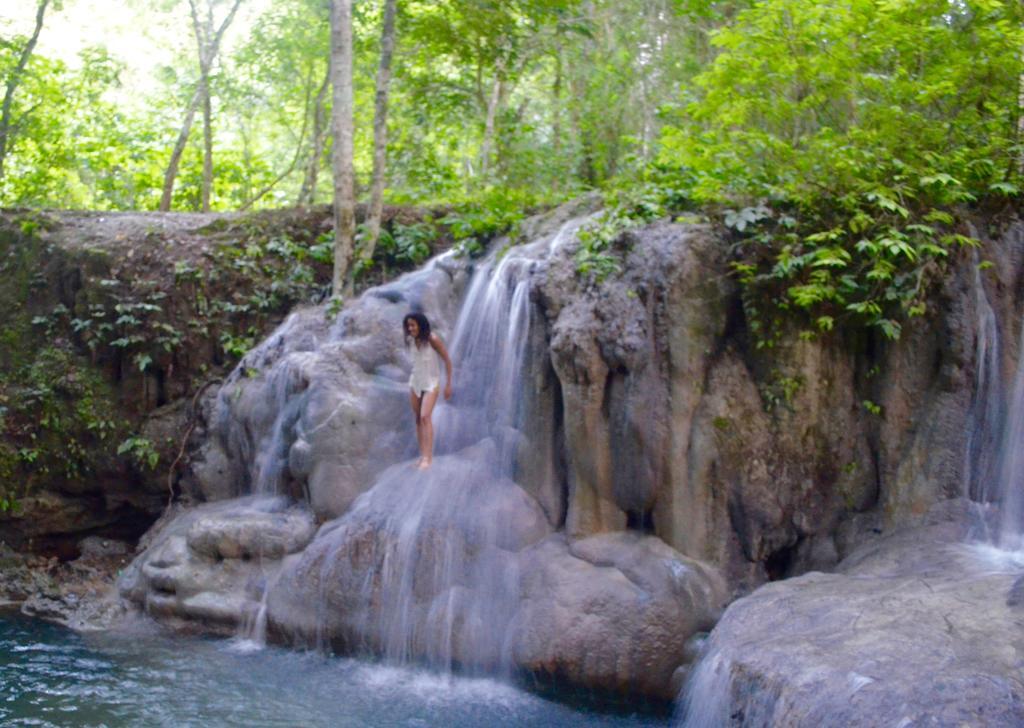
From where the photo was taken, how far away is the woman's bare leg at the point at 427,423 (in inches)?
342

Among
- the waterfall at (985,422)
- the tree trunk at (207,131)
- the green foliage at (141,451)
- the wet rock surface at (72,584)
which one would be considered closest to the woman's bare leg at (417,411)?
the wet rock surface at (72,584)

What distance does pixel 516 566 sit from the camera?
306 inches

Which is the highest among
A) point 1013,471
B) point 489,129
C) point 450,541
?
point 489,129

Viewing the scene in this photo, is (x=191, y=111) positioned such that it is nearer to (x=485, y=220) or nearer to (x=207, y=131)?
(x=207, y=131)

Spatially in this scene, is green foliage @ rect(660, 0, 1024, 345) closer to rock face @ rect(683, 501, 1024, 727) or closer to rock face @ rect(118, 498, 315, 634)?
rock face @ rect(683, 501, 1024, 727)

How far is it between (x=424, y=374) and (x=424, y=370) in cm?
4

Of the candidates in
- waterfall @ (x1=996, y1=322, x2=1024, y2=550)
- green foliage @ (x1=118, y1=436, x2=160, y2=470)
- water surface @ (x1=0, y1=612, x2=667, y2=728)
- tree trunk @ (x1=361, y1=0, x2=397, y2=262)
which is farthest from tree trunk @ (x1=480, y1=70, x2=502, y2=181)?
waterfall @ (x1=996, y1=322, x2=1024, y2=550)

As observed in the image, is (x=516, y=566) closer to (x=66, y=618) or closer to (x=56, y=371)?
(x=66, y=618)

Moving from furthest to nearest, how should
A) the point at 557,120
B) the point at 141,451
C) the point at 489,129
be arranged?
the point at 557,120 < the point at 489,129 < the point at 141,451

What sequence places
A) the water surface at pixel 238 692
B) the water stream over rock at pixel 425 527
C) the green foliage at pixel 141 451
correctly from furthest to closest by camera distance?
the green foliage at pixel 141 451 < the water stream over rock at pixel 425 527 < the water surface at pixel 238 692

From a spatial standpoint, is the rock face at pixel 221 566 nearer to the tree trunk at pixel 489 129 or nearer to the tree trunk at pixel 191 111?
the tree trunk at pixel 489 129

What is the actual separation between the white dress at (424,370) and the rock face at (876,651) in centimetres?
364

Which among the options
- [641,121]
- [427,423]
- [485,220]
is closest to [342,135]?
[485,220]

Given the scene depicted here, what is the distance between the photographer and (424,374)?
28.8 feet
